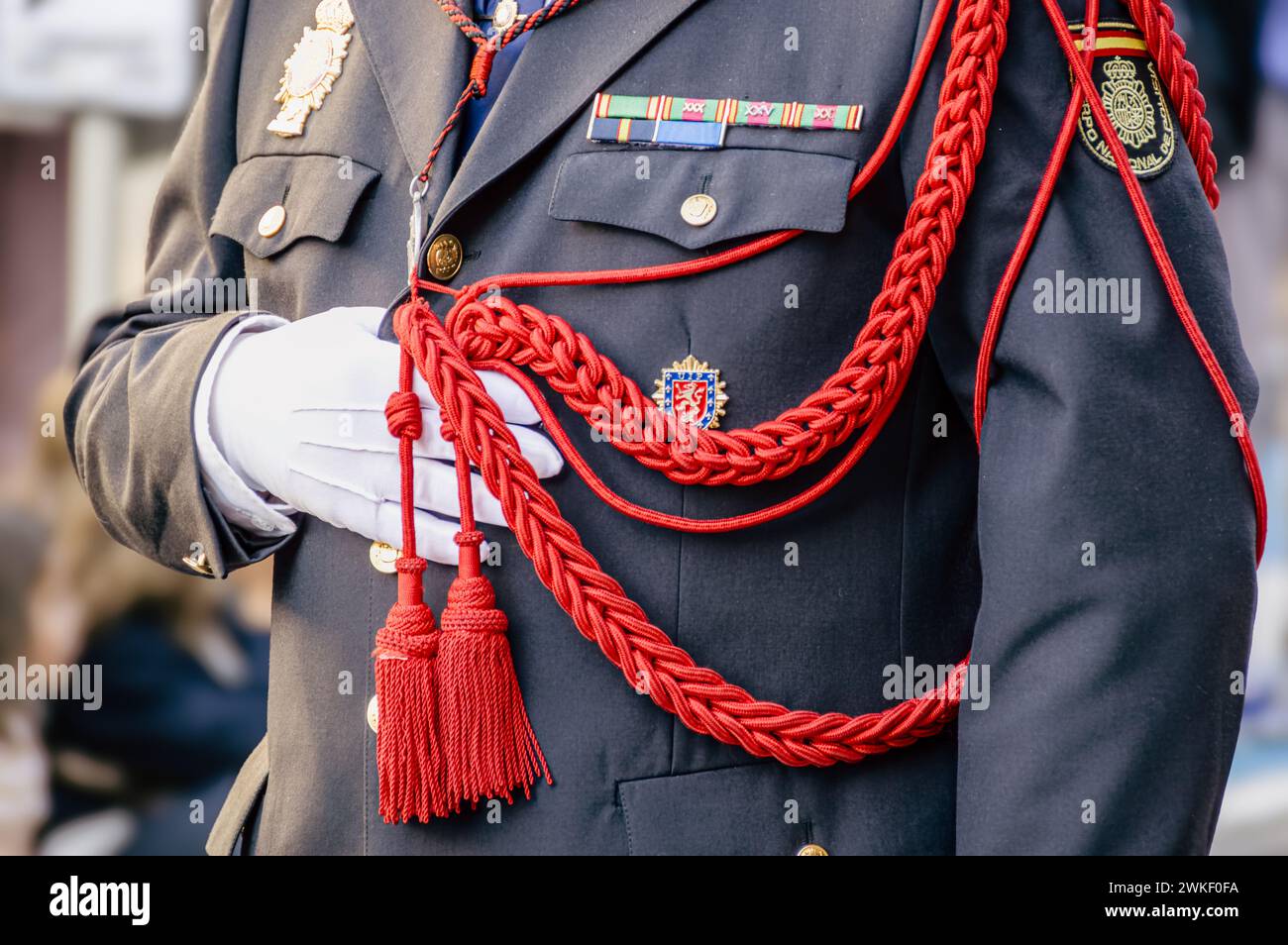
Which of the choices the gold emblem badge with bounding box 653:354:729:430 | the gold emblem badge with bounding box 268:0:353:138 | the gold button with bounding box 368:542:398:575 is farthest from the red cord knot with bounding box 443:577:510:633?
the gold emblem badge with bounding box 268:0:353:138

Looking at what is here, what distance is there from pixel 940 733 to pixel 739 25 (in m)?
0.65

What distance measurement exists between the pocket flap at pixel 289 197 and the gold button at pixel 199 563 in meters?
0.30

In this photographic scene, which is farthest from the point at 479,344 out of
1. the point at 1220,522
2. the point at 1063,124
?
the point at 1220,522

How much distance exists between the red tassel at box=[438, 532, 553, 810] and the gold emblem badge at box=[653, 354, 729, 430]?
20cm

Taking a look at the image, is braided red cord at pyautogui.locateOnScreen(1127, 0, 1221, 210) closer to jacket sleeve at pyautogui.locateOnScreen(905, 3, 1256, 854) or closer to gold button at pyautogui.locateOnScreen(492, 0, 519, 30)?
jacket sleeve at pyautogui.locateOnScreen(905, 3, 1256, 854)

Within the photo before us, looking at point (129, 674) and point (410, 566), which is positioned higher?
point (410, 566)

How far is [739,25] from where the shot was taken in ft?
3.96

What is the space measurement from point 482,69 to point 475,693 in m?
0.56

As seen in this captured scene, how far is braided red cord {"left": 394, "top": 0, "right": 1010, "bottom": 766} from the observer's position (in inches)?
43.6

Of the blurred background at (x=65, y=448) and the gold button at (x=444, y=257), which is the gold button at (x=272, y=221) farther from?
the blurred background at (x=65, y=448)

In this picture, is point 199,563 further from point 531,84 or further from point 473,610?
point 531,84

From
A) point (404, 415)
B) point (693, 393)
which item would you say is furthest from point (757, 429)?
point (404, 415)

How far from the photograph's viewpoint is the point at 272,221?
1.36 m
